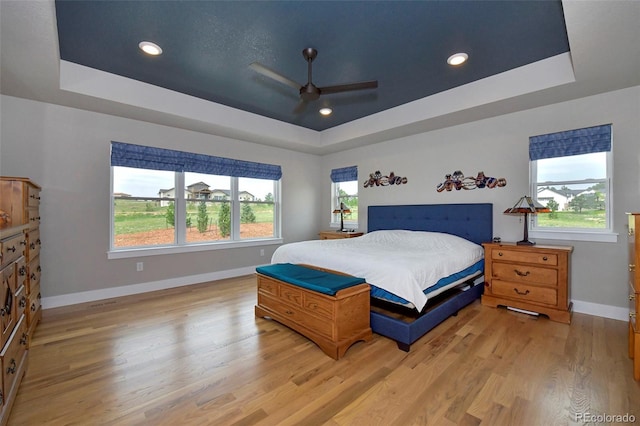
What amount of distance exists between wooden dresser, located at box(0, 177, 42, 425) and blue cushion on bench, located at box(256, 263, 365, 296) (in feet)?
6.01

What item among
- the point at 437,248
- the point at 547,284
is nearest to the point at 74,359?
the point at 437,248

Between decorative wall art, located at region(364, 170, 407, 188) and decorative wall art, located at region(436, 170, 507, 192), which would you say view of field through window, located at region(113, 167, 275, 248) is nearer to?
decorative wall art, located at region(364, 170, 407, 188)

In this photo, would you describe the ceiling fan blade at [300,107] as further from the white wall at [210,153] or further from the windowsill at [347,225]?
the windowsill at [347,225]

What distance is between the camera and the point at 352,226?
5840 millimetres

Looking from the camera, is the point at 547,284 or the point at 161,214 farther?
the point at 161,214

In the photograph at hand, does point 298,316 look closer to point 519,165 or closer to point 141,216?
point 141,216

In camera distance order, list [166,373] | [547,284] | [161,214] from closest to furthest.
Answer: [166,373], [547,284], [161,214]

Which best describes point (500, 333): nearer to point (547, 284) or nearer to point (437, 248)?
point (547, 284)

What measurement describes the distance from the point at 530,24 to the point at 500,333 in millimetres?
Result: 2754

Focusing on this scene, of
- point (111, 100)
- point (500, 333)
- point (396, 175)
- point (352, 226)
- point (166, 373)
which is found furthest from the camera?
point (352, 226)

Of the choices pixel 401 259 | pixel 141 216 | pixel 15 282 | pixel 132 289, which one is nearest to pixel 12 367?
pixel 15 282

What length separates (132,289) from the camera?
3930mm

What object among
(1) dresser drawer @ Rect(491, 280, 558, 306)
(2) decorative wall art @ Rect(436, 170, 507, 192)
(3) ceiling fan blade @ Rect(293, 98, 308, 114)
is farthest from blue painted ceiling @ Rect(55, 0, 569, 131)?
(1) dresser drawer @ Rect(491, 280, 558, 306)

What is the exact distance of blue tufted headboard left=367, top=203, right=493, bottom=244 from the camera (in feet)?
12.7
